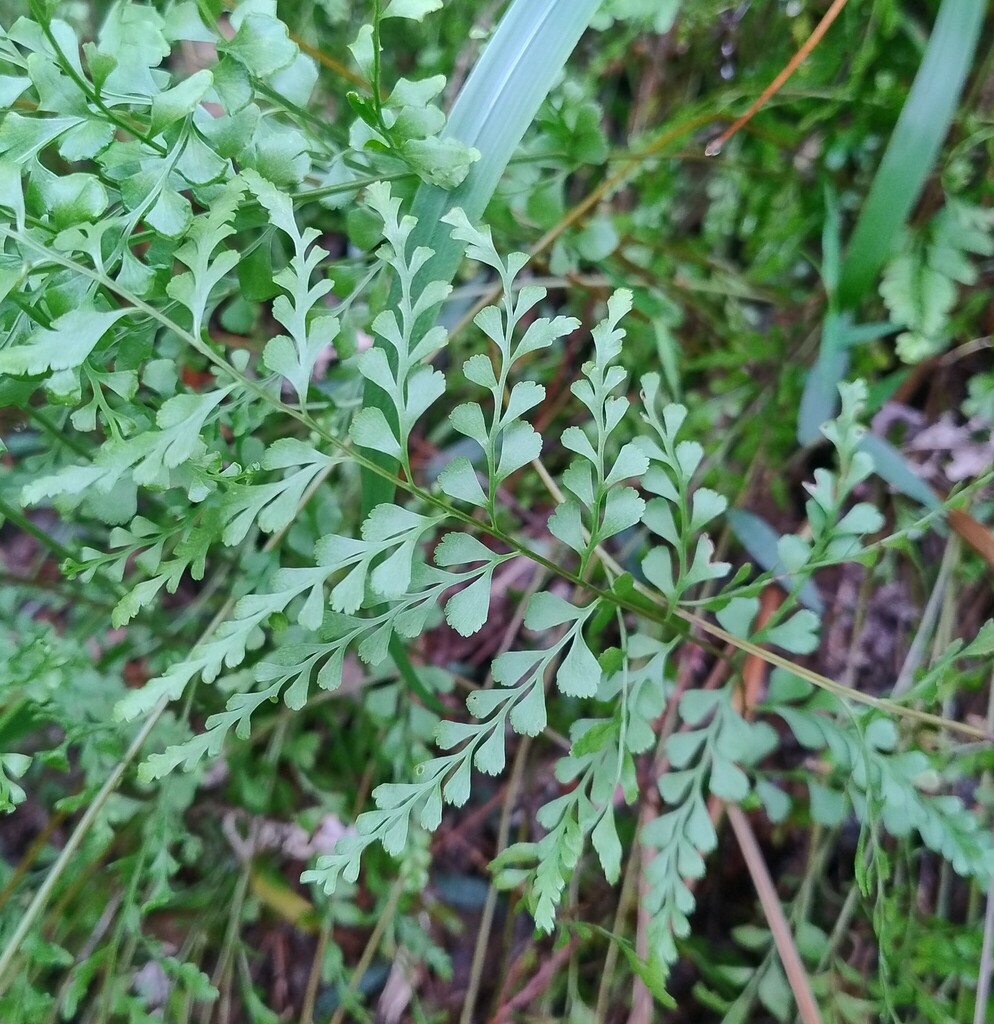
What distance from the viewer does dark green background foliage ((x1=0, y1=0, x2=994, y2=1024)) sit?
19.7 inches

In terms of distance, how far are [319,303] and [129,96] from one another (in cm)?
21

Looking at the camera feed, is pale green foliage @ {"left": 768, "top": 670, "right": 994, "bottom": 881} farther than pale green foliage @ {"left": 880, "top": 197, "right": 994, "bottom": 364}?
No

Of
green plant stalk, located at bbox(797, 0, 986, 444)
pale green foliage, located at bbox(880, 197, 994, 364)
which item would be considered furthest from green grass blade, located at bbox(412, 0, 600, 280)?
pale green foliage, located at bbox(880, 197, 994, 364)

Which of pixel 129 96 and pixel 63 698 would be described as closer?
pixel 129 96

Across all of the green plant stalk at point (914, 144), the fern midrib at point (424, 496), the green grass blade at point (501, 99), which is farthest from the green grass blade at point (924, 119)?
the fern midrib at point (424, 496)

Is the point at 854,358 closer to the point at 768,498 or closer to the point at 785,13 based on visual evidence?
the point at 768,498

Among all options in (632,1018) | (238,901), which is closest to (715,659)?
(632,1018)

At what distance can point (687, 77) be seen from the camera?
1.02 meters

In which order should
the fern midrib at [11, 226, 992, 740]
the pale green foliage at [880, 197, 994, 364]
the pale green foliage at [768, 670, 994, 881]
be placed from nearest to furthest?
1. the fern midrib at [11, 226, 992, 740]
2. the pale green foliage at [768, 670, 994, 881]
3. the pale green foliage at [880, 197, 994, 364]

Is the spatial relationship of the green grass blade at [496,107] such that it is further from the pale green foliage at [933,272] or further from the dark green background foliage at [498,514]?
the pale green foliage at [933,272]

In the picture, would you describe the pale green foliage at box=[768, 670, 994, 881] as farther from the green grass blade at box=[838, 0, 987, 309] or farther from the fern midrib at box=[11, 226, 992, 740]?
the green grass blade at box=[838, 0, 987, 309]

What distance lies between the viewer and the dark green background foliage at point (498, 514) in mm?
501

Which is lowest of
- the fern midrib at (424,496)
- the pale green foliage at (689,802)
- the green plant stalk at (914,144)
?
the pale green foliage at (689,802)

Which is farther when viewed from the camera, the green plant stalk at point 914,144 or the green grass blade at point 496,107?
the green plant stalk at point 914,144
